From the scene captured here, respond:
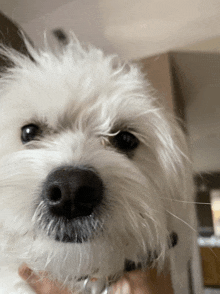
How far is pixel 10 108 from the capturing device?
76cm

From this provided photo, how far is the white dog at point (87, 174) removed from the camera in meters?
0.50

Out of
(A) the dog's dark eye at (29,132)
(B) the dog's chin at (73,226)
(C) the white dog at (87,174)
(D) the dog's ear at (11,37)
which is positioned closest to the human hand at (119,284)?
(C) the white dog at (87,174)

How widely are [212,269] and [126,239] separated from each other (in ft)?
1.72

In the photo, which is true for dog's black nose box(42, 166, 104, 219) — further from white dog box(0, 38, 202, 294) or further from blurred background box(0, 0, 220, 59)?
blurred background box(0, 0, 220, 59)

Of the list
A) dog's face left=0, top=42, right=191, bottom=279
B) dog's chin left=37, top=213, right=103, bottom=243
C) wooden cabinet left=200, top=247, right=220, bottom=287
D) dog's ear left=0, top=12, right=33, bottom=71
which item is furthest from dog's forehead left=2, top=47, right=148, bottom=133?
wooden cabinet left=200, top=247, right=220, bottom=287

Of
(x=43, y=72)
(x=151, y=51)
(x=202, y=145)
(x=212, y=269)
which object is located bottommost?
(x=212, y=269)

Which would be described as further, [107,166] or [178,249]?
[178,249]

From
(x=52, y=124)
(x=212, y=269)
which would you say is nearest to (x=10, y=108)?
(x=52, y=124)

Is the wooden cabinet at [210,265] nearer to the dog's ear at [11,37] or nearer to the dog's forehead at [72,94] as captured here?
the dog's forehead at [72,94]

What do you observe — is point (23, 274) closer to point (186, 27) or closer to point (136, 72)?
point (136, 72)

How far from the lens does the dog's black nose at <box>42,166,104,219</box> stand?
46 cm

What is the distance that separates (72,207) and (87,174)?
0.07 metres

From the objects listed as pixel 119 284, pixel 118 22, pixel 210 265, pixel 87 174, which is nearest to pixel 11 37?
pixel 118 22

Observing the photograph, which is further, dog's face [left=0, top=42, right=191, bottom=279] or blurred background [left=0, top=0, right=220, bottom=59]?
blurred background [left=0, top=0, right=220, bottom=59]
